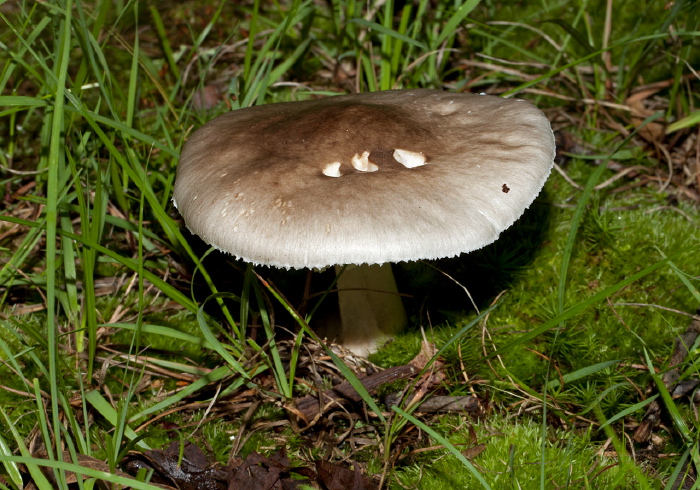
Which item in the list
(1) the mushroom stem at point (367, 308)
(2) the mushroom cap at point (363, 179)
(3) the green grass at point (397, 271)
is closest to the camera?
(2) the mushroom cap at point (363, 179)

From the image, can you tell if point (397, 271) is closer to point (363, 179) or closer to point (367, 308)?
→ point (367, 308)

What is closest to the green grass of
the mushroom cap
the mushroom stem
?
the mushroom stem

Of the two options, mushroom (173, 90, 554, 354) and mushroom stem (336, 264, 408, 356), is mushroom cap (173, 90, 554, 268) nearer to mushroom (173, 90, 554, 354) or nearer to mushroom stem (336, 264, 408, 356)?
mushroom (173, 90, 554, 354)

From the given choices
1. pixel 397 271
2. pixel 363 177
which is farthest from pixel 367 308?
pixel 363 177

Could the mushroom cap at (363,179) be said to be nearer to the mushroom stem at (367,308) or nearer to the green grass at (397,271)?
the green grass at (397,271)

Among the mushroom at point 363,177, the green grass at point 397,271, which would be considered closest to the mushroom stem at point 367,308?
the green grass at point 397,271

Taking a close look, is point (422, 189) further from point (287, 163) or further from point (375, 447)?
point (375, 447)

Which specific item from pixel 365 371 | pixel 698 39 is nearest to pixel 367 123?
pixel 365 371

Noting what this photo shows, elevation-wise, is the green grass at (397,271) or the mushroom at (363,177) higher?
the mushroom at (363,177)
